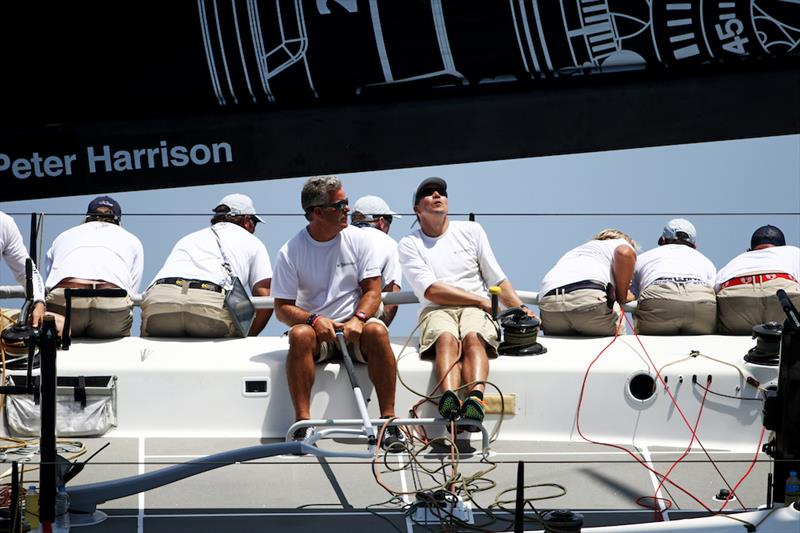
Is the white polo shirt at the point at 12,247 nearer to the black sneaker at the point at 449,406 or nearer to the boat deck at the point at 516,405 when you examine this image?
the boat deck at the point at 516,405

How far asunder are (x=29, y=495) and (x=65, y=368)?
1.26 meters

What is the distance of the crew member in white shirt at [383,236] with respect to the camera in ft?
17.4

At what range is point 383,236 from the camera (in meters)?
5.61

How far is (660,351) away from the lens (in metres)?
5.24

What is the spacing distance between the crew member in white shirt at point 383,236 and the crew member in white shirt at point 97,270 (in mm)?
1118

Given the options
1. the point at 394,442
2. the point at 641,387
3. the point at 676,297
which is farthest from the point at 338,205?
the point at 676,297

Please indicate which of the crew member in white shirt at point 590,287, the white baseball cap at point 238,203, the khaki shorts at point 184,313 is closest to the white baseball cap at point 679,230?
the crew member in white shirt at point 590,287

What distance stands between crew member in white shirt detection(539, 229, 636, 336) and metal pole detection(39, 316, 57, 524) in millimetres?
2610

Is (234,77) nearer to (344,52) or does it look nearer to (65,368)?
(344,52)

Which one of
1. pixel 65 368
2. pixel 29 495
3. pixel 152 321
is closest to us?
pixel 29 495

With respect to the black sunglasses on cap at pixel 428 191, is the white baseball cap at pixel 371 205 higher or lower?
higher

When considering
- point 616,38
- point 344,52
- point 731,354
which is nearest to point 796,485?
point 731,354

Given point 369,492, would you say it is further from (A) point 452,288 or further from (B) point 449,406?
(A) point 452,288

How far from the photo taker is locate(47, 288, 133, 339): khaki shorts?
538 cm
